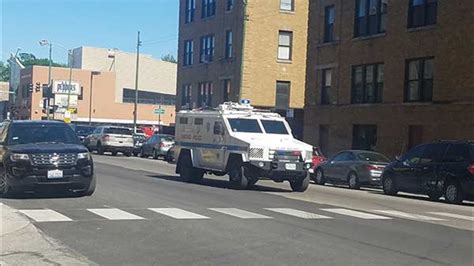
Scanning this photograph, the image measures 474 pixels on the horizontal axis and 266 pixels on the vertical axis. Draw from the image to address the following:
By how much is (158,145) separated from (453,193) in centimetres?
2395

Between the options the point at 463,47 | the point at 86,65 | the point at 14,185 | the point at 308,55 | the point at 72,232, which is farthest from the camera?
the point at 86,65

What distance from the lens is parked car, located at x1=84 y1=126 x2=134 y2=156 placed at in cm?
4312

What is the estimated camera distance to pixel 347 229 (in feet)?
42.2

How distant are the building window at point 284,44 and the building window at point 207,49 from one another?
558 cm

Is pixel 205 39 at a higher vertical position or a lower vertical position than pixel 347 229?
higher

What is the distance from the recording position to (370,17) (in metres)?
35.7

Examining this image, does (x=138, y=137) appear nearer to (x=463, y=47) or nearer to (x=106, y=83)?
→ (x=463, y=47)

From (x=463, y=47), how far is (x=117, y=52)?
85.9m

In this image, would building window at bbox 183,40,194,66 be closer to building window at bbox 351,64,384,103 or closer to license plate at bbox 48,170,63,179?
building window at bbox 351,64,384,103

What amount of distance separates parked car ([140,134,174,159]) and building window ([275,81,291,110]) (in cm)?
1005

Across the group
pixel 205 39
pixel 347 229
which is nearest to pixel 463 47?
pixel 347 229

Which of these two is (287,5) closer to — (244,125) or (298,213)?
(244,125)

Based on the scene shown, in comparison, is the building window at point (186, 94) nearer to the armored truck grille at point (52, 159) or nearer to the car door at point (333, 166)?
the car door at point (333, 166)

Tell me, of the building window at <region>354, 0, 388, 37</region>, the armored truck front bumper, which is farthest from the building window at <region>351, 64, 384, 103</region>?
the armored truck front bumper
